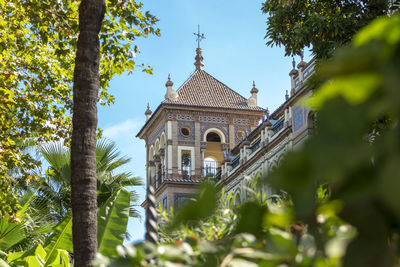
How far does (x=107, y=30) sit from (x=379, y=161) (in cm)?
768

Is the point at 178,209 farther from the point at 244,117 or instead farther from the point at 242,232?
the point at 244,117

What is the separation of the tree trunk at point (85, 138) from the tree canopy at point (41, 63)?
313 centimetres

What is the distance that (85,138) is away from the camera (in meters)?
4.45

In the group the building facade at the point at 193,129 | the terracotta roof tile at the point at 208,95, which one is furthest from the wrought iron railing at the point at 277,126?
the terracotta roof tile at the point at 208,95

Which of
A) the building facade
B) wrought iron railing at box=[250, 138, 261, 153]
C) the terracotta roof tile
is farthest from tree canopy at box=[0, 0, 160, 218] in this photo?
the terracotta roof tile

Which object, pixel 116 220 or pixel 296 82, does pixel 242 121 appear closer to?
pixel 296 82

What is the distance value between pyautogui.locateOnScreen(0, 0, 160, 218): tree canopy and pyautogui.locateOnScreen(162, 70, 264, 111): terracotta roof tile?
34401mm

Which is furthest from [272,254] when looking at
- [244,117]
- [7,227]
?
[244,117]

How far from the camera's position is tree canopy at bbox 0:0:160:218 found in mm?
8273

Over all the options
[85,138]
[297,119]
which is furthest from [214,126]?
[85,138]

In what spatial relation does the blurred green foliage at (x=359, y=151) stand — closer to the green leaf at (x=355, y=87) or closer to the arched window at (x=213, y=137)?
the green leaf at (x=355, y=87)

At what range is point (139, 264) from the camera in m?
1.03

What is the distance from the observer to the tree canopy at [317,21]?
10781 millimetres

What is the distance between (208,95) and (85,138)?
137 ft
